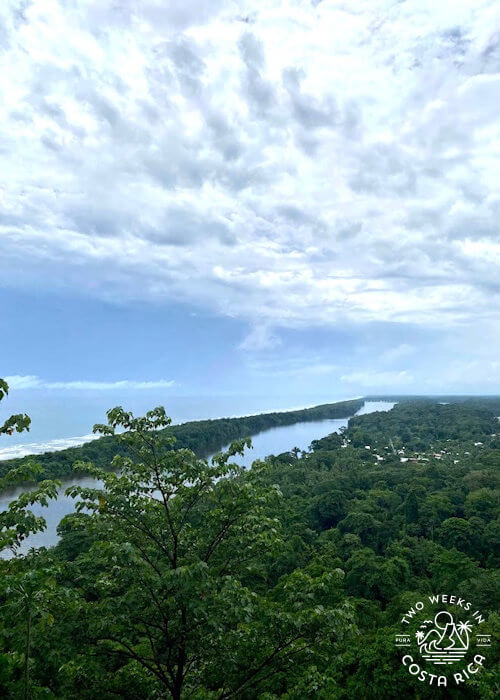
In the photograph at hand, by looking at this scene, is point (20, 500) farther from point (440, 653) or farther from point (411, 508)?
point (411, 508)

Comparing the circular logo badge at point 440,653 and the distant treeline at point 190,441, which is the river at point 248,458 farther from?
the circular logo badge at point 440,653

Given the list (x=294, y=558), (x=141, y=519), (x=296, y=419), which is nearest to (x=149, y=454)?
(x=141, y=519)

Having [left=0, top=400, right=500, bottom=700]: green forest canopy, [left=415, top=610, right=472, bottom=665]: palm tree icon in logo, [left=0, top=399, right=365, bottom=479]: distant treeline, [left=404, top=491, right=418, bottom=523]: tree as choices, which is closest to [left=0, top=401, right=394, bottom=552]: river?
[left=0, top=400, right=500, bottom=700]: green forest canopy

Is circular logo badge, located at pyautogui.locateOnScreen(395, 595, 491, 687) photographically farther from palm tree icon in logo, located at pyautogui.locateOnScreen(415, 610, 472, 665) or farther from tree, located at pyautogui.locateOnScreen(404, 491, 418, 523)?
tree, located at pyautogui.locateOnScreen(404, 491, 418, 523)

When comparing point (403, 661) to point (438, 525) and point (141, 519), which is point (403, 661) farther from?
point (438, 525)

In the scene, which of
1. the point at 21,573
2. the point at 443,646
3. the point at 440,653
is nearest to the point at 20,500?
the point at 21,573

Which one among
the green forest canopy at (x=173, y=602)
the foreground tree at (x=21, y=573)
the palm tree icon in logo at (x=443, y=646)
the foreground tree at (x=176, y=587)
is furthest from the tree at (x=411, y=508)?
the foreground tree at (x=21, y=573)
